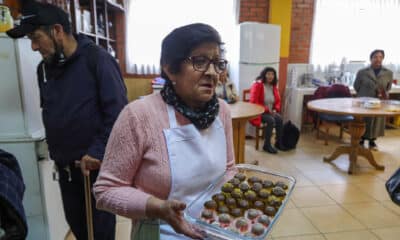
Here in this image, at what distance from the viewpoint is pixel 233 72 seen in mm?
4730

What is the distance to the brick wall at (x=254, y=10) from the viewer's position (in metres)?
4.78

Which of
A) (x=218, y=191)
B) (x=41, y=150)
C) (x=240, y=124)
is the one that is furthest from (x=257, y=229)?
(x=240, y=124)

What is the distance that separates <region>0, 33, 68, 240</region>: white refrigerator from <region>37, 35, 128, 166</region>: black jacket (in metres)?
Answer: 0.30

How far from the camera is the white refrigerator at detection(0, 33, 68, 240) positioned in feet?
5.08

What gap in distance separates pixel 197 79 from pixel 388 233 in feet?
7.19

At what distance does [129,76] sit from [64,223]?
307 cm

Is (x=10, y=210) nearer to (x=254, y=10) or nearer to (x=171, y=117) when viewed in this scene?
(x=171, y=117)

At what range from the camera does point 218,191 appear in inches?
37.5

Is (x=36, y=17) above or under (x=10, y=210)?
above

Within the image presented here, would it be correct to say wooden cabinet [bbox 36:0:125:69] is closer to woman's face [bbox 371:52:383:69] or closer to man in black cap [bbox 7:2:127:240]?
man in black cap [bbox 7:2:127:240]

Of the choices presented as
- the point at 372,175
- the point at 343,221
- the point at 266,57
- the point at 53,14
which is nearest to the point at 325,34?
the point at 266,57

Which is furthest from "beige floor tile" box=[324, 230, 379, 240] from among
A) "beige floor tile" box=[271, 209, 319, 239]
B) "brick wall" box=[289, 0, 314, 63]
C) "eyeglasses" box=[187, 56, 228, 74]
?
"brick wall" box=[289, 0, 314, 63]

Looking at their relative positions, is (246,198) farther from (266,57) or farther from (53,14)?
(266,57)

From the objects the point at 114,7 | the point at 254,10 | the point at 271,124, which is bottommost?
the point at 271,124
